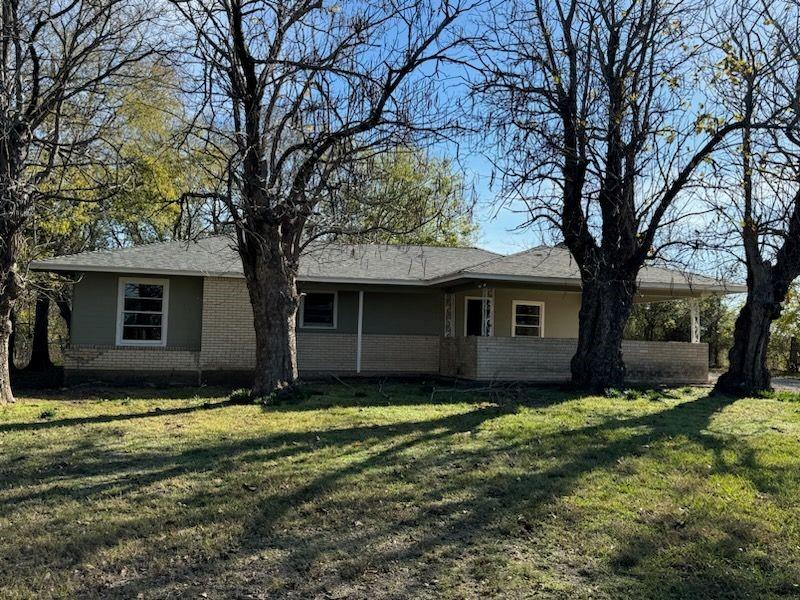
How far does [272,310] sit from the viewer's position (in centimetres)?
1193

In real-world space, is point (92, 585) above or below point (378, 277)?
below

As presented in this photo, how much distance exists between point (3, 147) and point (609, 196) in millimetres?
11332

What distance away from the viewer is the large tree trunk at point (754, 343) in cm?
1459

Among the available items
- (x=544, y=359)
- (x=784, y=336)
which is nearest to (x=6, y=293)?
(x=544, y=359)

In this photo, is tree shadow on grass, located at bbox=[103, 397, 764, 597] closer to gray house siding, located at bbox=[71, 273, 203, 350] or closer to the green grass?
the green grass

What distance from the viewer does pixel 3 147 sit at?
1146 centimetres

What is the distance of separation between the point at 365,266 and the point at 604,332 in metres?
6.49

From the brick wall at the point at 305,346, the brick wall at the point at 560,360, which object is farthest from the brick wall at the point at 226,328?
the brick wall at the point at 560,360

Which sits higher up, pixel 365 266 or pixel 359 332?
pixel 365 266

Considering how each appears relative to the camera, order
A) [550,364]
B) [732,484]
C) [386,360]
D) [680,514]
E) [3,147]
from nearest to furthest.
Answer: [680,514], [732,484], [3,147], [550,364], [386,360]

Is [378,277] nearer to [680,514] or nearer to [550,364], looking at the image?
[550,364]

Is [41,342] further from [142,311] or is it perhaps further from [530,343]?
[530,343]

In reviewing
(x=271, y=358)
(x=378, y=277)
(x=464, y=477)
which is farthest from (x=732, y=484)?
(x=378, y=277)

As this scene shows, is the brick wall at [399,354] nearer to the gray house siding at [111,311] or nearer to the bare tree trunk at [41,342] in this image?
the gray house siding at [111,311]
